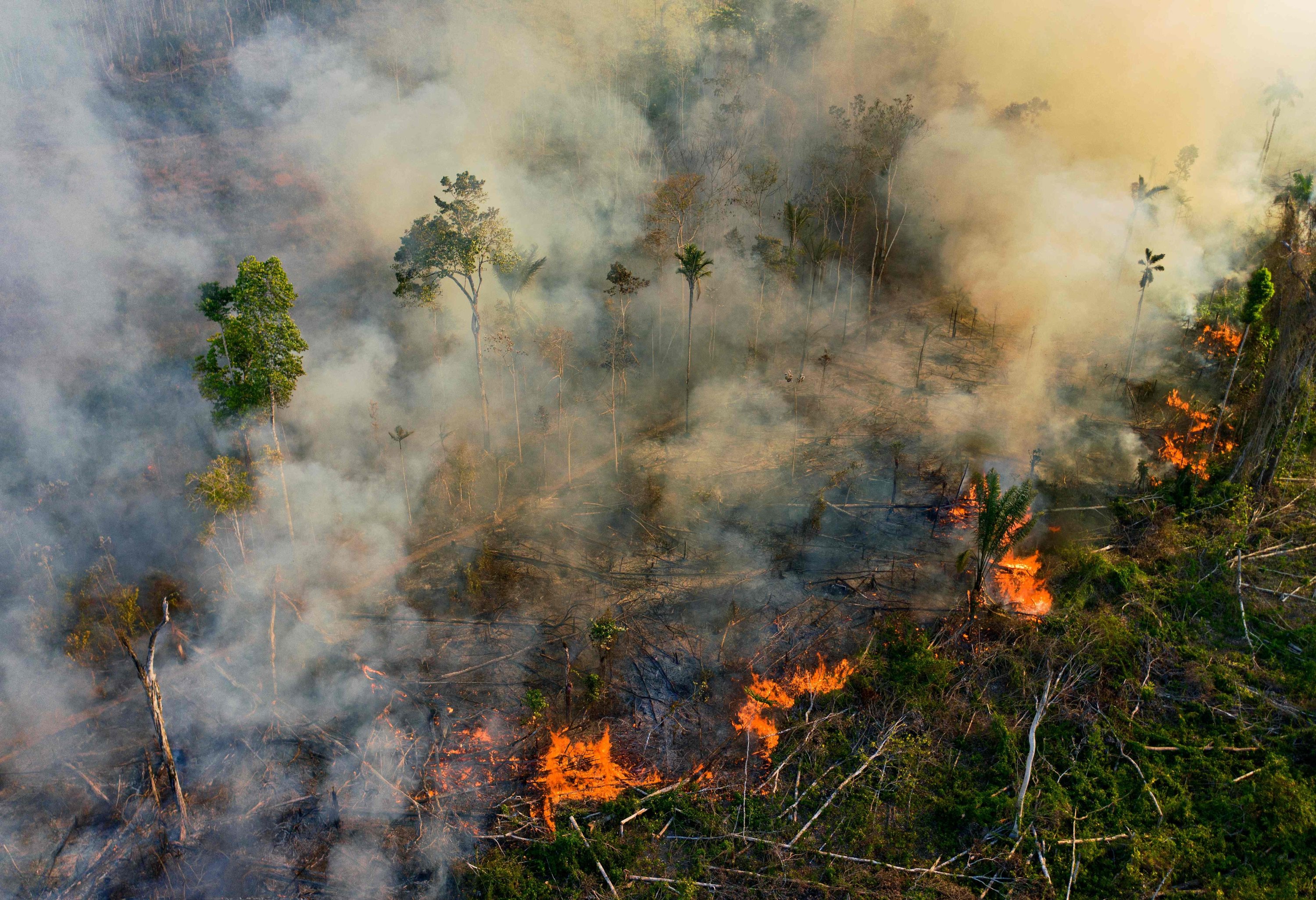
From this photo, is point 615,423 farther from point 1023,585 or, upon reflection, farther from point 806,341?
Answer: point 1023,585

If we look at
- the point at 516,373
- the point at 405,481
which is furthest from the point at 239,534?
the point at 516,373

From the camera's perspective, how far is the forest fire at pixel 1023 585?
1691 centimetres

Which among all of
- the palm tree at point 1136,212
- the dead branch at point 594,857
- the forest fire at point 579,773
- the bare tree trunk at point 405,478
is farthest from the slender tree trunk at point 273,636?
the palm tree at point 1136,212

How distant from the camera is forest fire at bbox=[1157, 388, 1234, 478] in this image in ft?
68.9

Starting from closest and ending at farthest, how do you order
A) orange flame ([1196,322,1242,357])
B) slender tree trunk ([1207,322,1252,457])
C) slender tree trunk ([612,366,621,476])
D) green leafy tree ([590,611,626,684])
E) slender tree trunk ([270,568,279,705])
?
1. slender tree trunk ([270,568,279,705])
2. green leafy tree ([590,611,626,684])
3. slender tree trunk ([1207,322,1252,457])
4. slender tree trunk ([612,366,621,476])
5. orange flame ([1196,322,1242,357])

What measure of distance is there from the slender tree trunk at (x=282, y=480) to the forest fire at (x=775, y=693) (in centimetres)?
1122

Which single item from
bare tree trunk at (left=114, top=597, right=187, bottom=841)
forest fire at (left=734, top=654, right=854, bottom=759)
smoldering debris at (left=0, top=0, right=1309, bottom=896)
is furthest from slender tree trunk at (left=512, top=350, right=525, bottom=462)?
bare tree trunk at (left=114, top=597, right=187, bottom=841)

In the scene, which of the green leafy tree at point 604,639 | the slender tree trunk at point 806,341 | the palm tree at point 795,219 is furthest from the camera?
the palm tree at point 795,219

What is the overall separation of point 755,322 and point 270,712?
2170 centimetres

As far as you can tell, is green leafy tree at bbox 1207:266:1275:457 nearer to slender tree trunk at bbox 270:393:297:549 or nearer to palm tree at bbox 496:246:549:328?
palm tree at bbox 496:246:549:328

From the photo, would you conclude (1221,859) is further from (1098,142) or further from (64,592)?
(1098,142)

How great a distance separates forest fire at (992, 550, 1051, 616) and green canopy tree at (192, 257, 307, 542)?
54.2 feet

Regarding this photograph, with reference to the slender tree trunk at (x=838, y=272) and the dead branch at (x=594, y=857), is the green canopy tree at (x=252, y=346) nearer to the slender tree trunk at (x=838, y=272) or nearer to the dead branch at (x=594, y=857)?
the dead branch at (x=594, y=857)

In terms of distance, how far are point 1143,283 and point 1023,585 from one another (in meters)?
11.6
